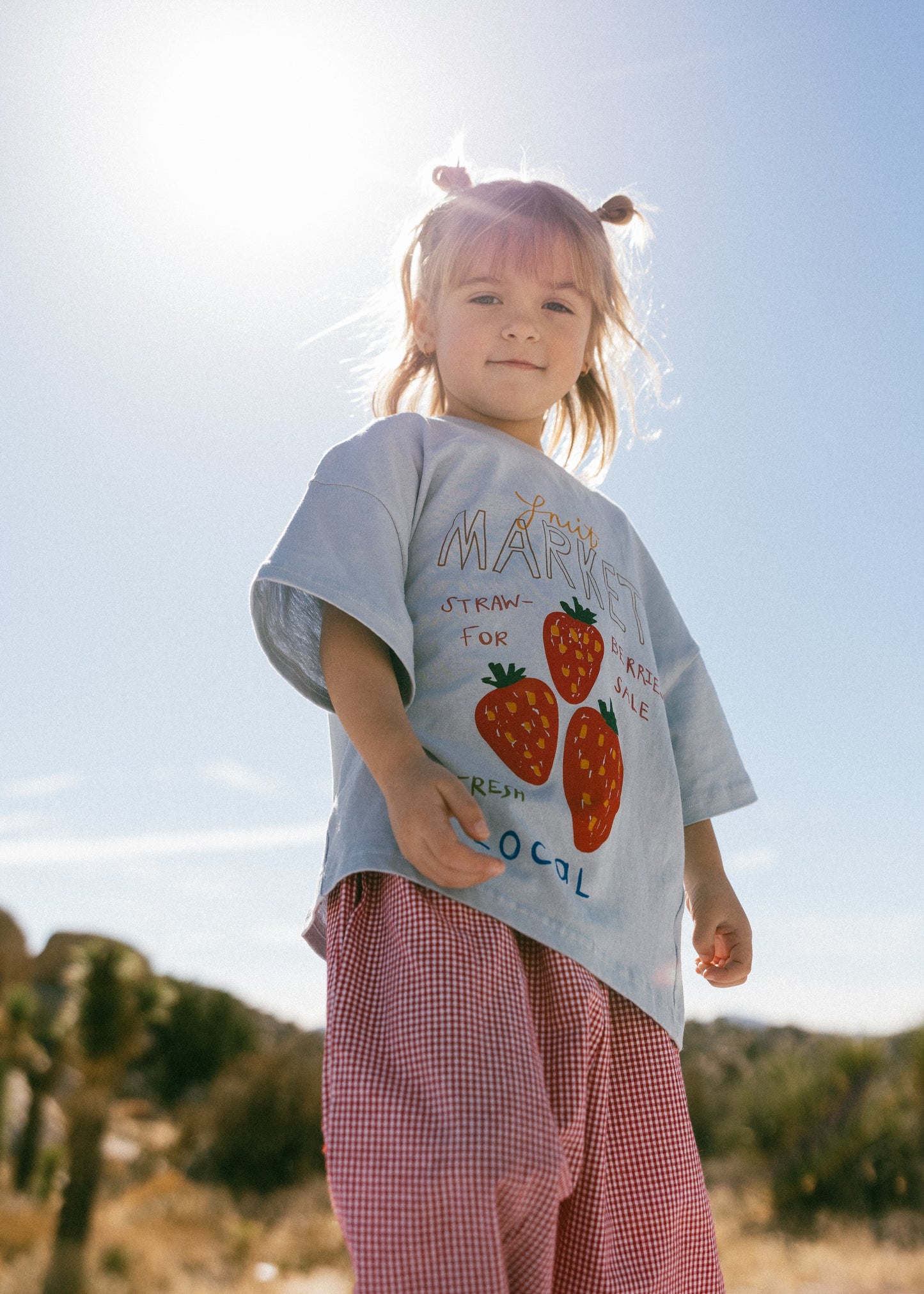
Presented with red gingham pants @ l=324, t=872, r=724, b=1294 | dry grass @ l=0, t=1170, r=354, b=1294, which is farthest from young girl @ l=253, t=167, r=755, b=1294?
dry grass @ l=0, t=1170, r=354, b=1294

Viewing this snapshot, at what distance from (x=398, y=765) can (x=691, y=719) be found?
835 millimetres

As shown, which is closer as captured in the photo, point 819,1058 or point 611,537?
point 611,537

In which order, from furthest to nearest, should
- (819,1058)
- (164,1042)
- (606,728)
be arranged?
(164,1042)
(819,1058)
(606,728)

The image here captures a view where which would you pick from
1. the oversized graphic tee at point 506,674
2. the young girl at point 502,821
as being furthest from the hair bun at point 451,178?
the oversized graphic tee at point 506,674

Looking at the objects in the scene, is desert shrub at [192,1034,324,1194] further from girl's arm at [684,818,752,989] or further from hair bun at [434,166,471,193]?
hair bun at [434,166,471,193]

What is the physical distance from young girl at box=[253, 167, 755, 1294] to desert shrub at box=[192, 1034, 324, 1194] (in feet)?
50.0

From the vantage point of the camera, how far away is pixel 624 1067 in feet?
4.39

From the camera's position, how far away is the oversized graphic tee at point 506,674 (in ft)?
4.20

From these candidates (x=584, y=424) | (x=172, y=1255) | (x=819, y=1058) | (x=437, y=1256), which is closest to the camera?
(x=437, y=1256)

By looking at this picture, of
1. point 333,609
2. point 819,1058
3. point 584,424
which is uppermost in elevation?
point 584,424

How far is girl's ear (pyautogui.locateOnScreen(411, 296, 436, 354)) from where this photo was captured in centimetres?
186

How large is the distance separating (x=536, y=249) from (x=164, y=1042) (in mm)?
19398

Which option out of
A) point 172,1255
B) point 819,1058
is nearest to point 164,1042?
point 172,1255

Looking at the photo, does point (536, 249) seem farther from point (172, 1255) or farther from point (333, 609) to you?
point (172, 1255)
